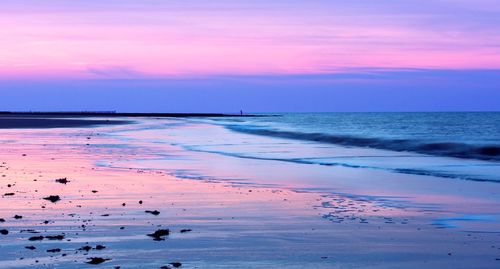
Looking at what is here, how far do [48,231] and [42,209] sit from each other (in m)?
2.27

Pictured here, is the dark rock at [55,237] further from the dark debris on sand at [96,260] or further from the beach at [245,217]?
the dark debris on sand at [96,260]

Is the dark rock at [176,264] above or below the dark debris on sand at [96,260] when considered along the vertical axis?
below

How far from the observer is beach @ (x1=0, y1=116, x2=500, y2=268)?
28.3 feet

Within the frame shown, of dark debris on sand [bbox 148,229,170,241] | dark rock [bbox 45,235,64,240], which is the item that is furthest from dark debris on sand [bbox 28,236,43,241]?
dark debris on sand [bbox 148,229,170,241]

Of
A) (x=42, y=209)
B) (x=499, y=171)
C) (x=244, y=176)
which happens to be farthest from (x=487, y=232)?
(x=499, y=171)

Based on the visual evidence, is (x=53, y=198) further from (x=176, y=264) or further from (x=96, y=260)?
(x=176, y=264)

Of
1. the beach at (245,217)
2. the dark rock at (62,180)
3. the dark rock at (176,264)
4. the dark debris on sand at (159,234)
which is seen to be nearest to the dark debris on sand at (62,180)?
the dark rock at (62,180)

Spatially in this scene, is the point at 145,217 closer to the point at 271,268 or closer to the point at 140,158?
the point at 271,268

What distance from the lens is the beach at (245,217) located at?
862cm

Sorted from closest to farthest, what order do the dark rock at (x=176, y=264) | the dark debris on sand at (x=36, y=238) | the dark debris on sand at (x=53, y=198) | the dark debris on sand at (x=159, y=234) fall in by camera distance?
the dark rock at (x=176, y=264) < the dark debris on sand at (x=36, y=238) < the dark debris on sand at (x=159, y=234) < the dark debris on sand at (x=53, y=198)

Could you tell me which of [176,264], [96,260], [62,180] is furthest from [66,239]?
[62,180]

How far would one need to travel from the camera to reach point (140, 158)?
2644 cm

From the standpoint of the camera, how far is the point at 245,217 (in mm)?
11789

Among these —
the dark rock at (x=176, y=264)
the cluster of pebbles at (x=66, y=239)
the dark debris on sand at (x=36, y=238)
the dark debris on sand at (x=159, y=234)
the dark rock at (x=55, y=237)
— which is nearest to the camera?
the dark rock at (x=176, y=264)
